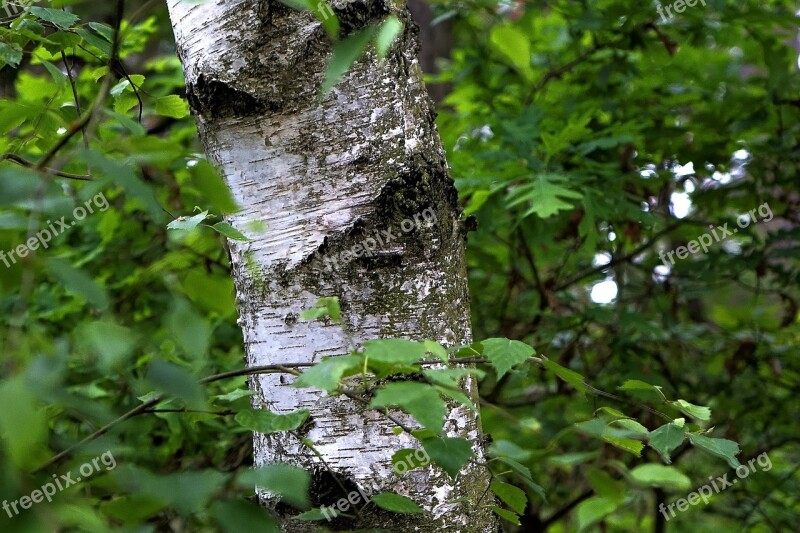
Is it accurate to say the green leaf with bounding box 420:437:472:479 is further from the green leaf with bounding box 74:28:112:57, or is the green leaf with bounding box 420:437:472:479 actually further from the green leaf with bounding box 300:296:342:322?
the green leaf with bounding box 74:28:112:57

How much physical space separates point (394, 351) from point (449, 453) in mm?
204

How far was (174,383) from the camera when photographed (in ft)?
2.26

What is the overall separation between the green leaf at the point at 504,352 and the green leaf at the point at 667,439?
227 millimetres

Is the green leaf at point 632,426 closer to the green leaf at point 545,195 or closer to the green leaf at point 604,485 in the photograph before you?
the green leaf at point 604,485

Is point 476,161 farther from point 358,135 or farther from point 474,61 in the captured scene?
point 358,135

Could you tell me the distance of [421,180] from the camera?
119 cm

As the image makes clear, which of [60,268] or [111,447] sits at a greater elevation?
[60,268]

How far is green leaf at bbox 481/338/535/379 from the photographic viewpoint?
968 millimetres

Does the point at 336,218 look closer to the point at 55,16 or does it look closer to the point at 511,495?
the point at 511,495

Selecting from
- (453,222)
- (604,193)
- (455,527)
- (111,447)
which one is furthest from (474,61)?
(111,447)

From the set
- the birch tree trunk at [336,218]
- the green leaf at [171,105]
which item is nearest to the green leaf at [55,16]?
the green leaf at [171,105]

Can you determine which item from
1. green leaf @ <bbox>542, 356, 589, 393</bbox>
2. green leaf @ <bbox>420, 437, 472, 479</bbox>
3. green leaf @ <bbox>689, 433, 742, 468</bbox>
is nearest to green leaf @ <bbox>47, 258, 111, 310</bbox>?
green leaf @ <bbox>420, 437, 472, 479</bbox>

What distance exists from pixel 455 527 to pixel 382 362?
46cm

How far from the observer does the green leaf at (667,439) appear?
3.28 ft
